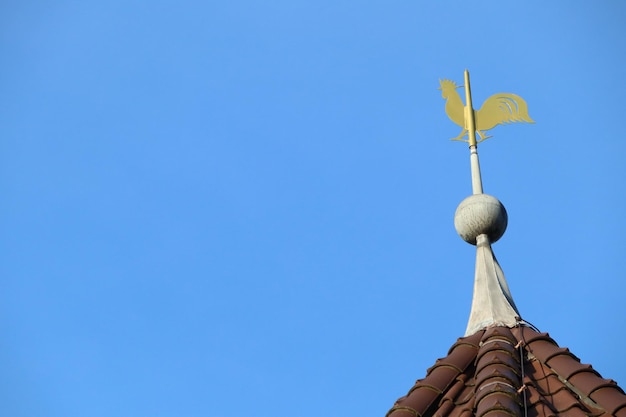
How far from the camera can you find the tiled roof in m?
11.2

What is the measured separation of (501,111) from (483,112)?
0.26m

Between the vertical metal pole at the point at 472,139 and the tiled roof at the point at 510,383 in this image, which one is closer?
the tiled roof at the point at 510,383

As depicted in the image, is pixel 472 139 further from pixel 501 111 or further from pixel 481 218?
pixel 481 218

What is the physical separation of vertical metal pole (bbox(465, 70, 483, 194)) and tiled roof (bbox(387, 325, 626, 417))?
2438 mm

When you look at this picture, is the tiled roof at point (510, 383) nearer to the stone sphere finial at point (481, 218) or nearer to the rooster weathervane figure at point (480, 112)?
the stone sphere finial at point (481, 218)

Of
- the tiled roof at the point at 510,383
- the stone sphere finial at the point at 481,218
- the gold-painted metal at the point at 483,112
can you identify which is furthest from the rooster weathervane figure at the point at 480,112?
the tiled roof at the point at 510,383

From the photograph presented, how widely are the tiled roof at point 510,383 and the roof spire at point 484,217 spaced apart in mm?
479

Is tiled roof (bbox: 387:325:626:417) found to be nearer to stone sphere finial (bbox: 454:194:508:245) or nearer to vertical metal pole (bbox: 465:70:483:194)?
stone sphere finial (bbox: 454:194:508:245)

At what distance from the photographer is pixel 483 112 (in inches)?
629

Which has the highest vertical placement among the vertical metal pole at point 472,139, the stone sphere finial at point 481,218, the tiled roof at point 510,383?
the vertical metal pole at point 472,139

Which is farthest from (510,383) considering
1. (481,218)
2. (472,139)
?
(472,139)

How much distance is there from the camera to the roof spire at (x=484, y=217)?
13.8m

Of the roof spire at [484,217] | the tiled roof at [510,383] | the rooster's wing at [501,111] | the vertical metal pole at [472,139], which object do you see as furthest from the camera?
the rooster's wing at [501,111]

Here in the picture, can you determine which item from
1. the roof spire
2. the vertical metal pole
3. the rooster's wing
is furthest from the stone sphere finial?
the rooster's wing
